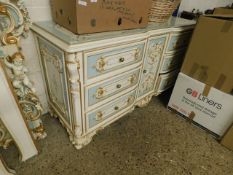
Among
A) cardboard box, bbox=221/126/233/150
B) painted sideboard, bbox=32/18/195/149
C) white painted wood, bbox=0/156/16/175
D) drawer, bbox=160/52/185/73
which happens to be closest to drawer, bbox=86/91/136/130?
painted sideboard, bbox=32/18/195/149

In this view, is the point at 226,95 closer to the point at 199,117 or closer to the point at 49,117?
the point at 199,117

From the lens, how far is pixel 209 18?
119cm

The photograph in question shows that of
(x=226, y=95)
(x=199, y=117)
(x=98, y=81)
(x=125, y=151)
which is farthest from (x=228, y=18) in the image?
(x=125, y=151)

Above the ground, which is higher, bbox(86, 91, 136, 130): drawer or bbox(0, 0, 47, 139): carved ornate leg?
bbox(0, 0, 47, 139): carved ornate leg

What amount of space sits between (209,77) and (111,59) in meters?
0.84

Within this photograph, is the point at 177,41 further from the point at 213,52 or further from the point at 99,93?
the point at 99,93

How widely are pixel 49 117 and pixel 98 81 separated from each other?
0.75 metres

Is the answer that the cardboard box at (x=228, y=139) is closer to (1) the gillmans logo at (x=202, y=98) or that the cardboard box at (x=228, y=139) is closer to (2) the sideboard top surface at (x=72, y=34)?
(1) the gillmans logo at (x=202, y=98)

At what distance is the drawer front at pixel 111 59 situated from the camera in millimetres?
882

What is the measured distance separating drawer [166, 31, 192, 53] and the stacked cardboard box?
14cm

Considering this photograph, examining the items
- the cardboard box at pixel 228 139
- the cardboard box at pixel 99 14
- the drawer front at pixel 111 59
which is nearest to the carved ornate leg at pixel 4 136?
the drawer front at pixel 111 59

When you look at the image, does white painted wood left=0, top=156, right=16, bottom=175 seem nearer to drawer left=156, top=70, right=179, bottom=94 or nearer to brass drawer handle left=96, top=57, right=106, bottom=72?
brass drawer handle left=96, top=57, right=106, bottom=72

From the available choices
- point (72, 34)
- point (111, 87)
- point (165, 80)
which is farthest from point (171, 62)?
point (72, 34)

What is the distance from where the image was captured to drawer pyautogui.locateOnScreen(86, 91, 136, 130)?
113cm
